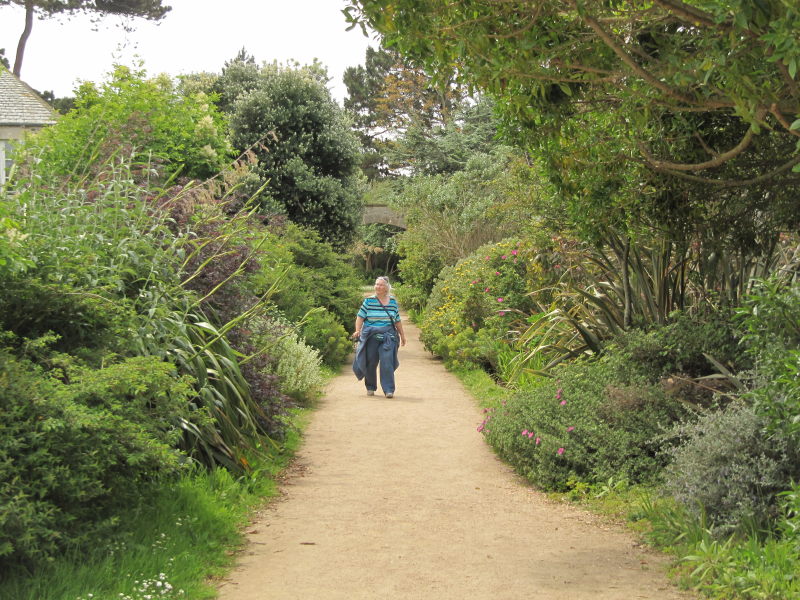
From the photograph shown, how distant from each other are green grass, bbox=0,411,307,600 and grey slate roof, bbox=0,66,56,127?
1569 centimetres

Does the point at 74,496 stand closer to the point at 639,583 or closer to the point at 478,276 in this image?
the point at 639,583

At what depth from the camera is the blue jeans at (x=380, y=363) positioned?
12070mm

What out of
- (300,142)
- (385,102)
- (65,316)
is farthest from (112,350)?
(385,102)

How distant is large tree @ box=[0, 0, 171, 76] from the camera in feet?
106

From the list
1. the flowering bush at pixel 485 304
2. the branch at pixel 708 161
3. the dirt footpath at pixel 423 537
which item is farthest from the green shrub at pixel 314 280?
the branch at pixel 708 161

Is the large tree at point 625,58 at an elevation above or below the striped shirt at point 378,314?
above

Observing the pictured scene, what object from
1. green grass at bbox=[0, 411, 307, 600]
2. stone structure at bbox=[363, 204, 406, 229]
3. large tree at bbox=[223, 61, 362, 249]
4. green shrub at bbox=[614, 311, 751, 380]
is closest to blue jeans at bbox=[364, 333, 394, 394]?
green shrub at bbox=[614, 311, 751, 380]

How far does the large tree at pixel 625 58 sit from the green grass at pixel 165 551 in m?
3.26

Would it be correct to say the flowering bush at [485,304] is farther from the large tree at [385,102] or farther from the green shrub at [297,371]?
the large tree at [385,102]

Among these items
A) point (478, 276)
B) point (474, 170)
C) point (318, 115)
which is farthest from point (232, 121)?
point (474, 170)

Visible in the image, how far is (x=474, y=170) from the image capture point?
2377 centimetres

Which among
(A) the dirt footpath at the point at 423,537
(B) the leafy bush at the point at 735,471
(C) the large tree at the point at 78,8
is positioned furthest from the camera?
(C) the large tree at the point at 78,8

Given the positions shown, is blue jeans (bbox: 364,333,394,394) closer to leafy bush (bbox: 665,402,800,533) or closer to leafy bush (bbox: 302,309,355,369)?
leafy bush (bbox: 302,309,355,369)

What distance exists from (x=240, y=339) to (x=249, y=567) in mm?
3394
